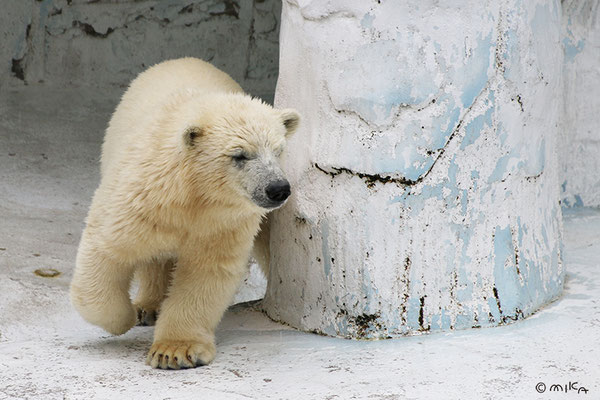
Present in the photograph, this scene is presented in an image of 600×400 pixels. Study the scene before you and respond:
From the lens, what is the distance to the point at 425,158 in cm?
332

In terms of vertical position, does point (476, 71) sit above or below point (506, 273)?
above

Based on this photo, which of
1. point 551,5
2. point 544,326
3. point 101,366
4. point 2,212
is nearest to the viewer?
point 101,366

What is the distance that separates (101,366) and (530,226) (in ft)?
6.20

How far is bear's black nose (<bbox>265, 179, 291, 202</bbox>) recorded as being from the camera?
9.67 feet

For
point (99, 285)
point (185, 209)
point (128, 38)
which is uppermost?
point (128, 38)

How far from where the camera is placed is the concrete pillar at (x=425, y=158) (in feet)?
10.8

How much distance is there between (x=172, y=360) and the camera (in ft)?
10.4

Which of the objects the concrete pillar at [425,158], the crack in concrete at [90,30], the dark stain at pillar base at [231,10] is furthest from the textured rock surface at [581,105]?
the crack in concrete at [90,30]

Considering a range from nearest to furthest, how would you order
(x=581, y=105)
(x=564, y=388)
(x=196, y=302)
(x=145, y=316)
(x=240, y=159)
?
(x=564, y=388) → (x=240, y=159) → (x=196, y=302) → (x=145, y=316) → (x=581, y=105)

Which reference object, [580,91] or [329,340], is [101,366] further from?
[580,91]

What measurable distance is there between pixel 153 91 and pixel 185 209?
909 millimetres

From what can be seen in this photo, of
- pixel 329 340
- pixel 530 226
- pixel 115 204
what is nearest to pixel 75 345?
pixel 115 204

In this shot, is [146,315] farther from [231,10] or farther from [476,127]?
[231,10]

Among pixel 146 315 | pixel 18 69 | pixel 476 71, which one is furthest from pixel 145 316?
pixel 18 69
